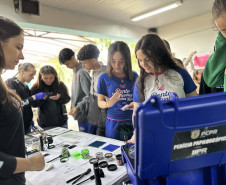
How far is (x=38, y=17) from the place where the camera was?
10.9ft

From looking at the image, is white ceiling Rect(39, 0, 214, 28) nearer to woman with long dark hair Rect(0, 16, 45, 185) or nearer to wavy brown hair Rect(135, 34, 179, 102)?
wavy brown hair Rect(135, 34, 179, 102)

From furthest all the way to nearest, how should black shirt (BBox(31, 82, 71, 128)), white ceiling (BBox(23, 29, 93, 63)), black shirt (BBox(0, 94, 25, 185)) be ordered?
white ceiling (BBox(23, 29, 93, 63))
black shirt (BBox(31, 82, 71, 128))
black shirt (BBox(0, 94, 25, 185))

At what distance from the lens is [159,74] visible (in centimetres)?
118

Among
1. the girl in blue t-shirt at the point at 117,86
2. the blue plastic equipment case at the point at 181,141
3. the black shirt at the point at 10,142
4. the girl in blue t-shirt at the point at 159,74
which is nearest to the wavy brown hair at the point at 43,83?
the girl in blue t-shirt at the point at 117,86

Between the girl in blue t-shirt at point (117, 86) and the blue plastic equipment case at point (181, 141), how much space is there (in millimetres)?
1095

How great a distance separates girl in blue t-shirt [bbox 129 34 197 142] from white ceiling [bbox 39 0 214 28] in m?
2.71

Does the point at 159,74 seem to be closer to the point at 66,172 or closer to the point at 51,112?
the point at 66,172

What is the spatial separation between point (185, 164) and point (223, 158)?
0.11 metres

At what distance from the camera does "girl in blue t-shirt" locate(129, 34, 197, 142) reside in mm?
1111

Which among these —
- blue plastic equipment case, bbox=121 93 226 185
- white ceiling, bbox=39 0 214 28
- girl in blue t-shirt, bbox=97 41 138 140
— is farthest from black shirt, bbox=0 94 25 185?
white ceiling, bbox=39 0 214 28

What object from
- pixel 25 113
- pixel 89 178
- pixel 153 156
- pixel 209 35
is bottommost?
pixel 89 178

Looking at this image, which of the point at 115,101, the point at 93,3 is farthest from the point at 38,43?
the point at 115,101

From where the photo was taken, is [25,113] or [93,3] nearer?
[25,113]

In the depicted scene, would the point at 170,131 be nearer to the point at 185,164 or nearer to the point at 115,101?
the point at 185,164
